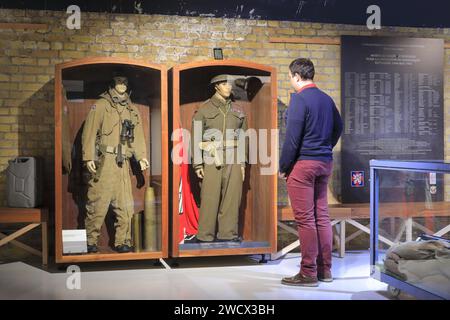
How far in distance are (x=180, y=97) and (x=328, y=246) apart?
1.90 meters

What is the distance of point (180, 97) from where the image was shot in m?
5.48

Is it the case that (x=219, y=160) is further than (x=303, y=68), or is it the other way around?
(x=219, y=160)

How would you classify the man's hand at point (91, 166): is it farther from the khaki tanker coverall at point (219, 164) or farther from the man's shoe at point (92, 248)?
the khaki tanker coverall at point (219, 164)

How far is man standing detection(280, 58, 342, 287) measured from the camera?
171 inches

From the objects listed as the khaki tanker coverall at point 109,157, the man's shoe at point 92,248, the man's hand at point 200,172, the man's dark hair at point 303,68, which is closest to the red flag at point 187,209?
the man's hand at point 200,172

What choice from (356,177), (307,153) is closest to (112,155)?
(307,153)

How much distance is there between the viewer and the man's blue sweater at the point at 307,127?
434cm

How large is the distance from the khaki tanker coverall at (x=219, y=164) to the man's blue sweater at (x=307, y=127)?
1.03m

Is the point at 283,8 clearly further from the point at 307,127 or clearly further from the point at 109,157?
the point at 109,157

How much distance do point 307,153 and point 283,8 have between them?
206 centimetres

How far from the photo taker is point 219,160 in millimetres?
5355

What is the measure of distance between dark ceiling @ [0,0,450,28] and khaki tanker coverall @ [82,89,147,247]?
0.99 meters

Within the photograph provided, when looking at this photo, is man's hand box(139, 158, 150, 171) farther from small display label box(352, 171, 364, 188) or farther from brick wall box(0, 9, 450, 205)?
small display label box(352, 171, 364, 188)
